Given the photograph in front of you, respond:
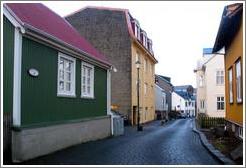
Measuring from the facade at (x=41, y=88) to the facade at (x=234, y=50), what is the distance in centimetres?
572

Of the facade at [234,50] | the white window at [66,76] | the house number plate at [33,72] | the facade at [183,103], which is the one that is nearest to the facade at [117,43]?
the facade at [234,50]

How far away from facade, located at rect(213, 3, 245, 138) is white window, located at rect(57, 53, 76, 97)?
5.85 m

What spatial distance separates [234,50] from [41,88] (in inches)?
297

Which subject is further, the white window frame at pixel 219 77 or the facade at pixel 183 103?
the facade at pixel 183 103

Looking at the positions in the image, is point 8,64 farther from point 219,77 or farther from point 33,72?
point 219,77

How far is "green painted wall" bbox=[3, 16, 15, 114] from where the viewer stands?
1184 centimetres

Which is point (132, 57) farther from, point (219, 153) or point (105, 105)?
point (219, 153)

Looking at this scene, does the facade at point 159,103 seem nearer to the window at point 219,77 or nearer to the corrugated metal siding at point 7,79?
the window at point 219,77

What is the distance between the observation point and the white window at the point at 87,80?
59.3 feet

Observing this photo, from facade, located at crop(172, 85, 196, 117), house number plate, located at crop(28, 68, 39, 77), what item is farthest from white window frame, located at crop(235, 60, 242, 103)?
facade, located at crop(172, 85, 196, 117)

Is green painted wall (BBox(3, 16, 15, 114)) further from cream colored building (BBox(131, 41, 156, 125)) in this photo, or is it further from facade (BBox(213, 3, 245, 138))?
cream colored building (BBox(131, 41, 156, 125))

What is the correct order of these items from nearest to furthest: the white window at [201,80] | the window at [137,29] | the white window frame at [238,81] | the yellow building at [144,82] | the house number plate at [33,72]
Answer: the house number plate at [33,72] → the white window frame at [238,81] → the yellow building at [144,82] → the window at [137,29] → the white window at [201,80]

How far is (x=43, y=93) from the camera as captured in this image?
44.9ft

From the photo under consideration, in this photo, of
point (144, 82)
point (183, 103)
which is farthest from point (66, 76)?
point (183, 103)
